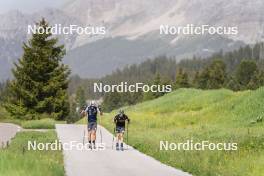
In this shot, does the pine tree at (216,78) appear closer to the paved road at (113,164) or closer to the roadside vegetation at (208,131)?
the roadside vegetation at (208,131)

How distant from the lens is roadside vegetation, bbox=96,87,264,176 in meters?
20.1

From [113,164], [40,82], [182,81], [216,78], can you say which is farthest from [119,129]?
[216,78]

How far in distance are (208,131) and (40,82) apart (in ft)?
95.8

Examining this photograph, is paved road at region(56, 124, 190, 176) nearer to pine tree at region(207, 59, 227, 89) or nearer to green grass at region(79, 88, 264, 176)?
green grass at region(79, 88, 264, 176)

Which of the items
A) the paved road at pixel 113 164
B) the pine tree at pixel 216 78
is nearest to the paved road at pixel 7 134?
the paved road at pixel 113 164

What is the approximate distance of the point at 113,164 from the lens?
842 inches

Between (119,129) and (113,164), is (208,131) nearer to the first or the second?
(119,129)

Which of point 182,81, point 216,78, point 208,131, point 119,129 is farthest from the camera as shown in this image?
point 182,81

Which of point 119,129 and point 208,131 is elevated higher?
point 119,129

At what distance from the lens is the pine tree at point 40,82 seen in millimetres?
57219

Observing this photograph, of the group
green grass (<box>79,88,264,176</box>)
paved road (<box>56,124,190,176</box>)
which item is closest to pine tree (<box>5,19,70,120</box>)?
green grass (<box>79,88,264,176</box>)

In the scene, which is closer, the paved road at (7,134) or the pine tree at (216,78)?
the paved road at (7,134)

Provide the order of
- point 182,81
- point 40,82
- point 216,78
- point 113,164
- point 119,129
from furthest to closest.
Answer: point 182,81 → point 216,78 → point 40,82 → point 119,129 → point 113,164

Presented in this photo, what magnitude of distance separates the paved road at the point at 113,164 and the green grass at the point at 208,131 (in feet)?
2.36
